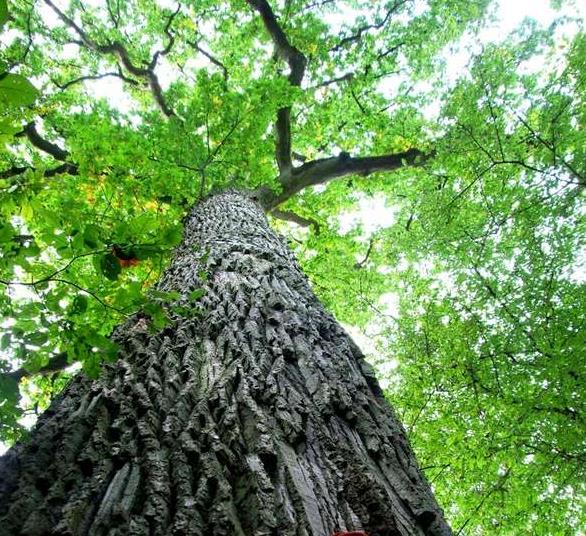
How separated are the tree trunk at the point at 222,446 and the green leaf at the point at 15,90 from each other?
0.87 m

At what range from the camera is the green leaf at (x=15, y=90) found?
1.13 m

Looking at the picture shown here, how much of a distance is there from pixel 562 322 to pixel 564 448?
1.54 m

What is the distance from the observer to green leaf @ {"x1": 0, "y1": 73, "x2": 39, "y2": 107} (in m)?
1.13

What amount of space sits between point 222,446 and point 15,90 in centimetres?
115

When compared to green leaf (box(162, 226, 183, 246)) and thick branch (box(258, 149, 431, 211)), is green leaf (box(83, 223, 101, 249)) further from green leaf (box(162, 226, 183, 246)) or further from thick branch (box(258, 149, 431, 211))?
thick branch (box(258, 149, 431, 211))

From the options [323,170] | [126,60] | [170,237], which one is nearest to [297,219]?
[323,170]

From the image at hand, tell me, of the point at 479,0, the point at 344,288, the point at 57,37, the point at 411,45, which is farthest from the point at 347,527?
the point at 57,37

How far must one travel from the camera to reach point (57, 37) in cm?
1036

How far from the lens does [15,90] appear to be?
115 cm

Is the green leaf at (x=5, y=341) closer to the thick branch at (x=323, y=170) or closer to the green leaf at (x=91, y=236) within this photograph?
the green leaf at (x=91, y=236)

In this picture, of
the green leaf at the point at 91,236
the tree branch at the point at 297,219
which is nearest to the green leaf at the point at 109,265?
the green leaf at the point at 91,236

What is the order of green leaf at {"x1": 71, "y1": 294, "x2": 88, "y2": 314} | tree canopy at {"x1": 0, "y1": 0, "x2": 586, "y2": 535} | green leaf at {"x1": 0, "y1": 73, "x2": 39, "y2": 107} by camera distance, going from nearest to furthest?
green leaf at {"x1": 0, "y1": 73, "x2": 39, "y2": 107}
green leaf at {"x1": 71, "y1": 294, "x2": 88, "y2": 314}
tree canopy at {"x1": 0, "y1": 0, "x2": 586, "y2": 535}

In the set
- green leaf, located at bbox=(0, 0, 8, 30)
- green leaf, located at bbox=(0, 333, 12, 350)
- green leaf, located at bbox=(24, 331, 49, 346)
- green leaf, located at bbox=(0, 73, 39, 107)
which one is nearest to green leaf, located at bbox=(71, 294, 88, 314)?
green leaf, located at bbox=(24, 331, 49, 346)

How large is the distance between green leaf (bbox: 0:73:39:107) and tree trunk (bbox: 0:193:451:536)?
2.86ft
